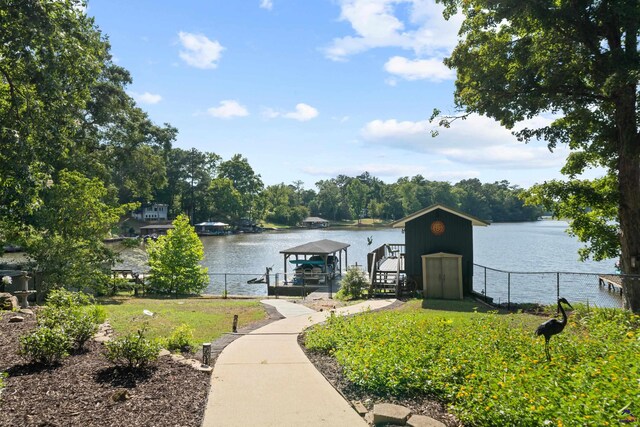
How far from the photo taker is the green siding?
845 inches

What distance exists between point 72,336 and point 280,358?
3881mm

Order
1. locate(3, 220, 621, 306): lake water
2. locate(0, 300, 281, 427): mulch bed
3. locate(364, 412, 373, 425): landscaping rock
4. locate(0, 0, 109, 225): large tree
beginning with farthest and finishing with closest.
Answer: locate(3, 220, 621, 306): lake water
locate(0, 0, 109, 225): large tree
locate(364, 412, 373, 425): landscaping rock
locate(0, 300, 281, 427): mulch bed

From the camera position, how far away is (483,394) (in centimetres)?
562

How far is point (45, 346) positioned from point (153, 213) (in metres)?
106

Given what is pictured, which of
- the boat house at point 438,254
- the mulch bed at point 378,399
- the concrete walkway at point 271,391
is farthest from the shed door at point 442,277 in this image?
the mulch bed at point 378,399

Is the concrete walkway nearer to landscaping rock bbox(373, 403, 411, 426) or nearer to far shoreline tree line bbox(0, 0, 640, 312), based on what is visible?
landscaping rock bbox(373, 403, 411, 426)

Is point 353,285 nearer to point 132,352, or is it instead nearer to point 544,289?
point 544,289

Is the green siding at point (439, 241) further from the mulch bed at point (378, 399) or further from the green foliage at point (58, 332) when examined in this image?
the green foliage at point (58, 332)

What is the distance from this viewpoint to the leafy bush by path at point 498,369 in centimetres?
484

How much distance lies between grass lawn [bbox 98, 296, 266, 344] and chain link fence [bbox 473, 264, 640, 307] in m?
12.0

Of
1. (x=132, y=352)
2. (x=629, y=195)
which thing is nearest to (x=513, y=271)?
(x=629, y=195)

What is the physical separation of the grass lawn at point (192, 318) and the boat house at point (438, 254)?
7.74 metres

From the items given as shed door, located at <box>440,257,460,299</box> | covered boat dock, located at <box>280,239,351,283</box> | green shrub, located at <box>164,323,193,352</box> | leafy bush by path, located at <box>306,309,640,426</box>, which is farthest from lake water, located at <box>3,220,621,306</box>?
green shrub, located at <box>164,323,193,352</box>

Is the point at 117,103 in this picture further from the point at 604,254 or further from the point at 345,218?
the point at 345,218
